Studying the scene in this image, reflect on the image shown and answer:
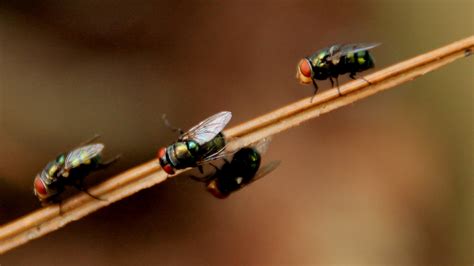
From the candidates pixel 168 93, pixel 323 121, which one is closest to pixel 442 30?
pixel 323 121

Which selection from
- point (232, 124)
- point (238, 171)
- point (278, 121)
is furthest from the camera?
point (232, 124)

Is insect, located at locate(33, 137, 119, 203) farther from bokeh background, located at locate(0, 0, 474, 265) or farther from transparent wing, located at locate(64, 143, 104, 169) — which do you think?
bokeh background, located at locate(0, 0, 474, 265)

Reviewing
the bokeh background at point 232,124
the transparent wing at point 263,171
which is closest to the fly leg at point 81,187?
the transparent wing at point 263,171

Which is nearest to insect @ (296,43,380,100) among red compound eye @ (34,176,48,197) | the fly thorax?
the fly thorax

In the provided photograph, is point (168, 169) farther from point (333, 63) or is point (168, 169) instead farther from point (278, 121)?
point (333, 63)

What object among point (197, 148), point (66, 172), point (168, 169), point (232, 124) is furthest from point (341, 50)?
point (232, 124)

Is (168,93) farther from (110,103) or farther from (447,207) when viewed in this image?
(447,207)
